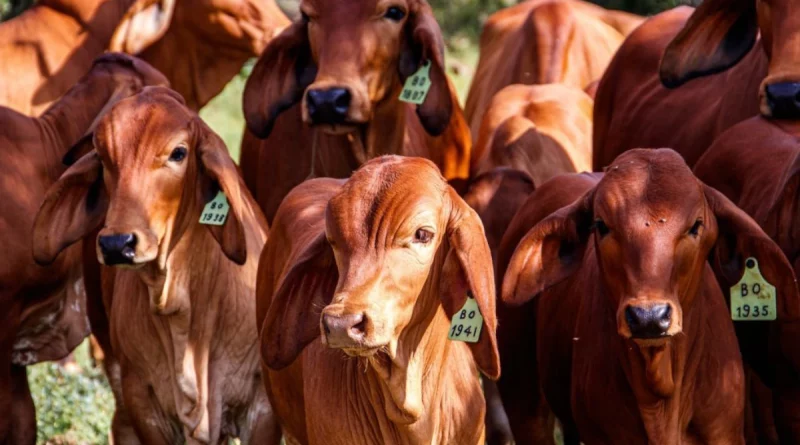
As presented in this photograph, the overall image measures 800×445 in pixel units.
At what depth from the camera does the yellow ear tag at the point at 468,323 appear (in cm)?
Result: 628

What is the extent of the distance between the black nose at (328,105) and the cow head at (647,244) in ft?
5.37

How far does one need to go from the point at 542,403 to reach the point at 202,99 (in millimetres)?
3874

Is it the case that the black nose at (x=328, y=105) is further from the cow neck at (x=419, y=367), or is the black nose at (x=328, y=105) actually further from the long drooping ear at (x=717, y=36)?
the cow neck at (x=419, y=367)

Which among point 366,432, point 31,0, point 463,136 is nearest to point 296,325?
point 366,432

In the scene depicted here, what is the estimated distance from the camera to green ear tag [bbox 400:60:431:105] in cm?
859

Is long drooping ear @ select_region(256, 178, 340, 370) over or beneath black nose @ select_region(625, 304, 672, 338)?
beneath

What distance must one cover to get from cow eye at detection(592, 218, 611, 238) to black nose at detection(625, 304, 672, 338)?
17.0 inches

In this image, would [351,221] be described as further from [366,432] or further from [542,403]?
[542,403]

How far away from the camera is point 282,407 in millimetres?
7250

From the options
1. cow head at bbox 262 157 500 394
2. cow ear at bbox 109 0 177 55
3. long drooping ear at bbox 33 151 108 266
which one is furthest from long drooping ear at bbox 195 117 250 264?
cow ear at bbox 109 0 177 55

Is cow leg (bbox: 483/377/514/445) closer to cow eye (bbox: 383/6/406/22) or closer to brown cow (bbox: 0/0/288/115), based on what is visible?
cow eye (bbox: 383/6/406/22)

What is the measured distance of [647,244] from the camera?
20.8 feet

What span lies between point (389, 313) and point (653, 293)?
3.12ft

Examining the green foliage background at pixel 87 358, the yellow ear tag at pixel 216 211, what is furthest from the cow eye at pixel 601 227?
the green foliage background at pixel 87 358
